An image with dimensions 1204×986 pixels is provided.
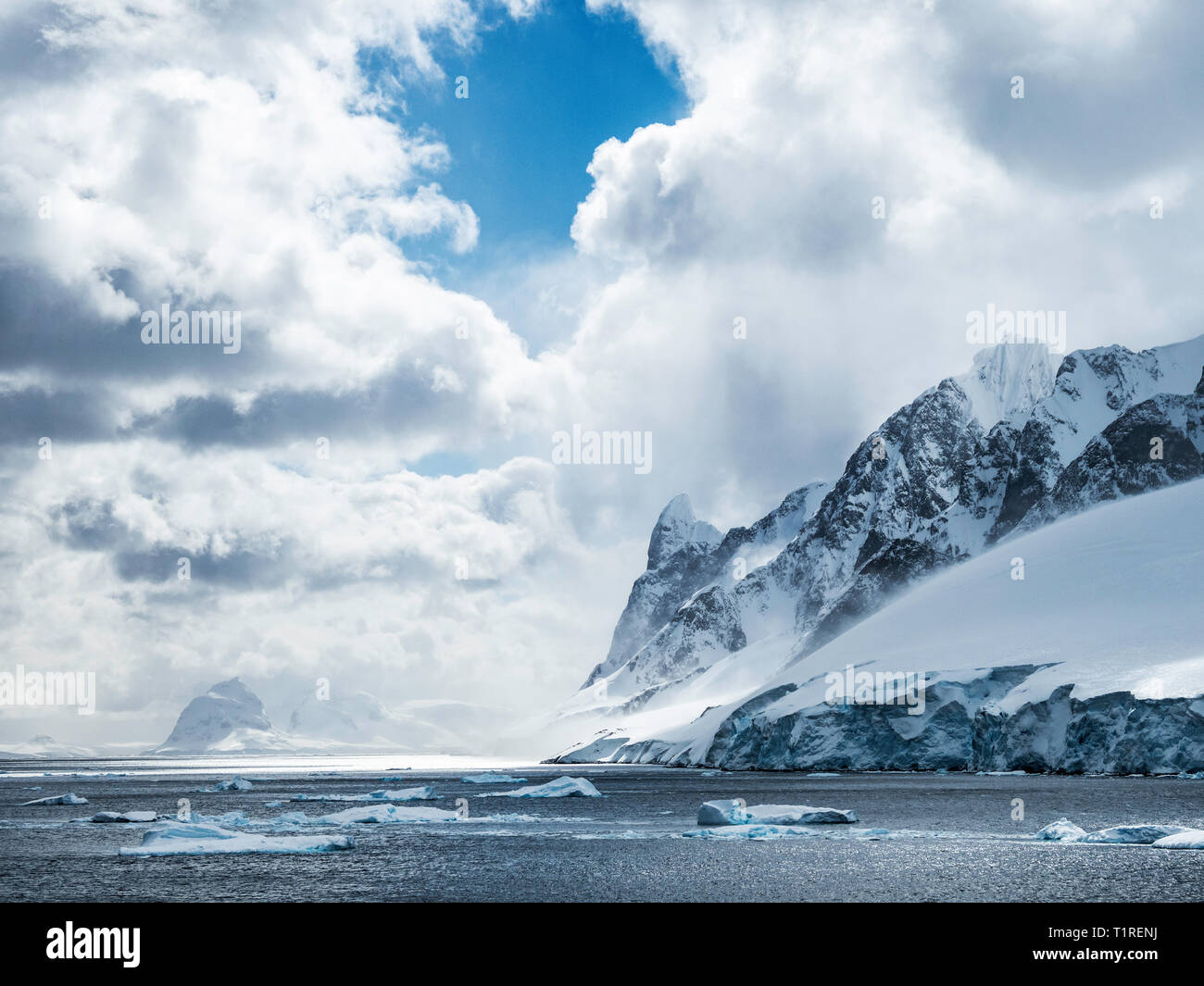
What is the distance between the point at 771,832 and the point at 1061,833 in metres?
13.6

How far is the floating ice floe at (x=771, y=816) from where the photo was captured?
2356 inches

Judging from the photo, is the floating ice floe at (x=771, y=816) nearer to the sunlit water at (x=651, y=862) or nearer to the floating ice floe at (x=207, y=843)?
the sunlit water at (x=651, y=862)

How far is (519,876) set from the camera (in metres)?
41.2

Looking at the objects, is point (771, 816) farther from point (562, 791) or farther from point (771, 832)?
point (562, 791)

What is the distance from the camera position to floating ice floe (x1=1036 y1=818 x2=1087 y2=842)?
48.8 m

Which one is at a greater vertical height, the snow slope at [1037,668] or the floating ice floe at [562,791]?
the snow slope at [1037,668]

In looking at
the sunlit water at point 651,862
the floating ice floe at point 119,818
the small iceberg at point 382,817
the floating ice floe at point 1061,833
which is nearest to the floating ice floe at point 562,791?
the sunlit water at point 651,862

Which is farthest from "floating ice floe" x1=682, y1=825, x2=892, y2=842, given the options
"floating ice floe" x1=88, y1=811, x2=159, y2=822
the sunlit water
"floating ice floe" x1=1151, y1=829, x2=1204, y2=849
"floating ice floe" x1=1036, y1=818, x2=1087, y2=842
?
"floating ice floe" x1=88, y1=811, x2=159, y2=822

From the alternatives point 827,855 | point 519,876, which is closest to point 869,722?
point 827,855

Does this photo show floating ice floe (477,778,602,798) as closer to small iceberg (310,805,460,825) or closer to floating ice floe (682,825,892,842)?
small iceberg (310,805,460,825)

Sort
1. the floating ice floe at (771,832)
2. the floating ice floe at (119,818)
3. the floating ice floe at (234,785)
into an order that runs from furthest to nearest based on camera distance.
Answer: the floating ice floe at (234,785), the floating ice floe at (119,818), the floating ice floe at (771,832)

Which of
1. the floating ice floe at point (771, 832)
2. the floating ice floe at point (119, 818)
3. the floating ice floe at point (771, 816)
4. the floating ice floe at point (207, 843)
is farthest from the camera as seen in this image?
the floating ice floe at point (119, 818)

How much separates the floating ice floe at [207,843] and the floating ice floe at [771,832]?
18216 mm
